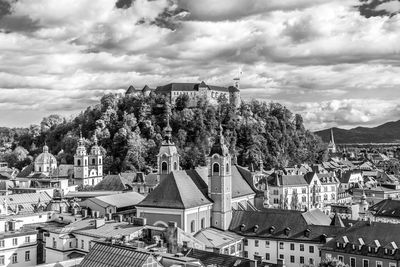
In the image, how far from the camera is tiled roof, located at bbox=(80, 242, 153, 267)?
89.1ft

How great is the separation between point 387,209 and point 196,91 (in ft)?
276

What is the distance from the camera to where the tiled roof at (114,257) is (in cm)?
2717

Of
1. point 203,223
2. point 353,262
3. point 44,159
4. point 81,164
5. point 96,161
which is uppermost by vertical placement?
point 44,159

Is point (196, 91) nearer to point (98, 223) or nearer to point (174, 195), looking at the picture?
point (174, 195)

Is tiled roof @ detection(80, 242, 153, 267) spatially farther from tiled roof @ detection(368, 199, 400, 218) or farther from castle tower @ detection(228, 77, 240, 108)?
castle tower @ detection(228, 77, 240, 108)

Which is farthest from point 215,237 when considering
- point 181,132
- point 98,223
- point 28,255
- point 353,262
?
point 181,132

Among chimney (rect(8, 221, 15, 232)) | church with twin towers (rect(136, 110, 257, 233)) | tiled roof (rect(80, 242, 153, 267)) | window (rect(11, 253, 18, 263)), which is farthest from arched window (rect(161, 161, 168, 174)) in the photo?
tiled roof (rect(80, 242, 153, 267))

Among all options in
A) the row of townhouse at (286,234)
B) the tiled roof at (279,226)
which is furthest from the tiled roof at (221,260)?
the tiled roof at (279,226)

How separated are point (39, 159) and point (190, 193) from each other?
74370 millimetres

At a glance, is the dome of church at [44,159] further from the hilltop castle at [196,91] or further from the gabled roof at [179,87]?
the gabled roof at [179,87]

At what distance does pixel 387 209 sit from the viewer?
228 feet

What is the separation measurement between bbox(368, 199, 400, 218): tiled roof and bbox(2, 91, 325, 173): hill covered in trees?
147ft

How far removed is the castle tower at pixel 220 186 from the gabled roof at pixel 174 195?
7.29ft

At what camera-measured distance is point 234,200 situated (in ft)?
188
